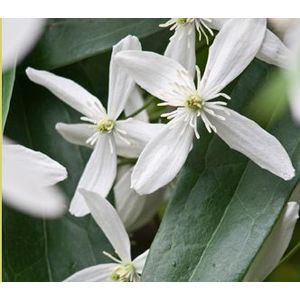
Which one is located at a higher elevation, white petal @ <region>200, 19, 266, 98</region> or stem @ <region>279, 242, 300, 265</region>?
white petal @ <region>200, 19, 266, 98</region>

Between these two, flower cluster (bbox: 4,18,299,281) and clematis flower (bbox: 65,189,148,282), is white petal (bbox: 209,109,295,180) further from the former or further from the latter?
clematis flower (bbox: 65,189,148,282)

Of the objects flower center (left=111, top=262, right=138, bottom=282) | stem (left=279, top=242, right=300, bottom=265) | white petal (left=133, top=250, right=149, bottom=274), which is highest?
stem (left=279, top=242, right=300, bottom=265)

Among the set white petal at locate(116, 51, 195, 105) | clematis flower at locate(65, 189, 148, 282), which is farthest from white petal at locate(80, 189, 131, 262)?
white petal at locate(116, 51, 195, 105)

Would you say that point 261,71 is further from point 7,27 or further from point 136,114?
point 7,27

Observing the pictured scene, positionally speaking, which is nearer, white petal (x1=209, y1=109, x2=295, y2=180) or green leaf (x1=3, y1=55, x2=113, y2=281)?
white petal (x1=209, y1=109, x2=295, y2=180)

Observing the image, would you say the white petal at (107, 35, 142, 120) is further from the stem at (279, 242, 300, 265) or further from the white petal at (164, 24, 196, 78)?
the stem at (279, 242, 300, 265)

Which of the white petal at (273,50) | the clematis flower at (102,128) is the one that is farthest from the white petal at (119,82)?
the white petal at (273,50)
